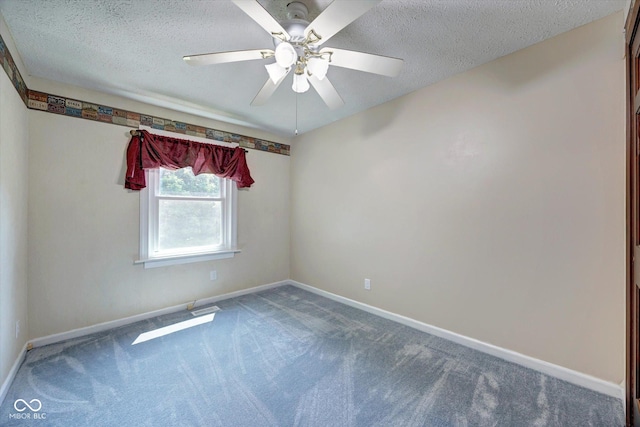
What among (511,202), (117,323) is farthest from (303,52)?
(117,323)

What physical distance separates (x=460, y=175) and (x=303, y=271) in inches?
102

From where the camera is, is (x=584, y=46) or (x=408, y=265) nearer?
Answer: (x=584, y=46)

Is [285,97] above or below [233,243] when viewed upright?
above

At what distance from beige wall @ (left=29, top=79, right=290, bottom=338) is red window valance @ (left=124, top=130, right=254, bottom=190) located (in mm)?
130

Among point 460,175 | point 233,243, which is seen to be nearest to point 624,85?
point 460,175

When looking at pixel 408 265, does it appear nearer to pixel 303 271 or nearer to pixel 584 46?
pixel 303 271

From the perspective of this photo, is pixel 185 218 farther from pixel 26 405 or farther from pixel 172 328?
pixel 26 405

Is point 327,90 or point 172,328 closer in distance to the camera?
point 327,90

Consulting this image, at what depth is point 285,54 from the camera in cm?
138

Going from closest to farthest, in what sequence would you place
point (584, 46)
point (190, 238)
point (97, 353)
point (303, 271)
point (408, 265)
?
point (584, 46)
point (97, 353)
point (408, 265)
point (190, 238)
point (303, 271)

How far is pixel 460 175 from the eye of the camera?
2.33m

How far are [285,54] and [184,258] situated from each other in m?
2.71

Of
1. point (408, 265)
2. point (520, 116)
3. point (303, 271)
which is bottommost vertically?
point (303, 271)

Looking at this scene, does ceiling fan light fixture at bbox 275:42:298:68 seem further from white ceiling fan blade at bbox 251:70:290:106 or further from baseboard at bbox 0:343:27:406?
baseboard at bbox 0:343:27:406
